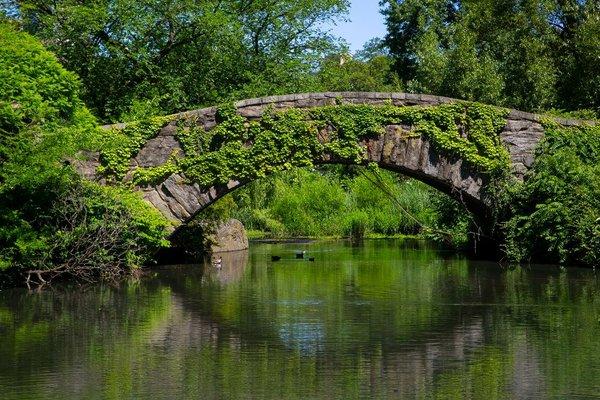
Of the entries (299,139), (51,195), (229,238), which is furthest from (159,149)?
(229,238)

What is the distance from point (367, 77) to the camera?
159 ft

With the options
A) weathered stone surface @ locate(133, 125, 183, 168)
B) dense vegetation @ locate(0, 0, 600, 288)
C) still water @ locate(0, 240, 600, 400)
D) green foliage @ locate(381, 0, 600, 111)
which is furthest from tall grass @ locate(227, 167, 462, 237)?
still water @ locate(0, 240, 600, 400)

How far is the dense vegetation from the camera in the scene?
16906 mm

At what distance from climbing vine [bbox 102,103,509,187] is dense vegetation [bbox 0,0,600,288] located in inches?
2.9

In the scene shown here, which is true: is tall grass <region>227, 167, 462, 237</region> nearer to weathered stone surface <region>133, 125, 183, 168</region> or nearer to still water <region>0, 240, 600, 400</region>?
weathered stone surface <region>133, 125, 183, 168</region>

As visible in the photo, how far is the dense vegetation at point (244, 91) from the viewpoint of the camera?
1691 centimetres

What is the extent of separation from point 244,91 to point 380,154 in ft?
20.3

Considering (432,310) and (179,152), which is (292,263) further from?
(432,310)

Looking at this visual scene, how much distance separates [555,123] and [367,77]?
92.4 feet

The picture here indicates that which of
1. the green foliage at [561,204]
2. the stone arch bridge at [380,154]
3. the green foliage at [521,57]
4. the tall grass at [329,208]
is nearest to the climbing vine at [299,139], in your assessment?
the stone arch bridge at [380,154]

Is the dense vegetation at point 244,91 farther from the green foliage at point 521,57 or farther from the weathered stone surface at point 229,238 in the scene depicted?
the weathered stone surface at point 229,238

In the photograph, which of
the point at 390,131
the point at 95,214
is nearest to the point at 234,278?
the point at 95,214

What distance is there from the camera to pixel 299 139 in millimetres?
20000

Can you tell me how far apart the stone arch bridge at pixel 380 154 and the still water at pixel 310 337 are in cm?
183
